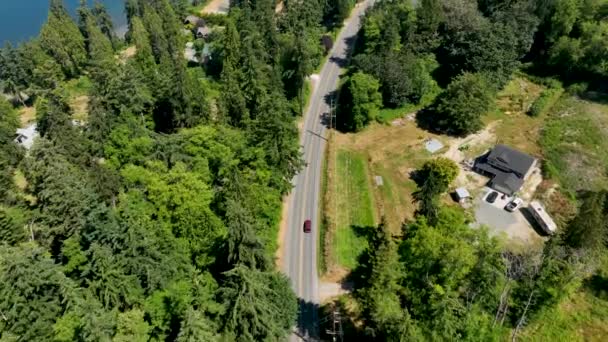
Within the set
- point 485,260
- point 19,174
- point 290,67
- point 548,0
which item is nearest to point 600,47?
point 548,0

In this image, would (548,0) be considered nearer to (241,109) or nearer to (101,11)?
(241,109)

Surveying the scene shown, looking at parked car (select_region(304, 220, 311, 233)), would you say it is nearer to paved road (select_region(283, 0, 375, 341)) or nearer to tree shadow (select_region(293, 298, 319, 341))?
paved road (select_region(283, 0, 375, 341))

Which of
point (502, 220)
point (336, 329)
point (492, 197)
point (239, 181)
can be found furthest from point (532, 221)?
point (239, 181)

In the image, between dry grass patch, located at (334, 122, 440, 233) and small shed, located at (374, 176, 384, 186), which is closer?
dry grass patch, located at (334, 122, 440, 233)

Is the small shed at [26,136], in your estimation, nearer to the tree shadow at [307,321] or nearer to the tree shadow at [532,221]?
the tree shadow at [307,321]

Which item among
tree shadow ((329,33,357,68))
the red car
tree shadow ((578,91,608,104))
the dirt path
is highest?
the dirt path

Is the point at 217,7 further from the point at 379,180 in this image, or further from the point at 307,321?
the point at 307,321

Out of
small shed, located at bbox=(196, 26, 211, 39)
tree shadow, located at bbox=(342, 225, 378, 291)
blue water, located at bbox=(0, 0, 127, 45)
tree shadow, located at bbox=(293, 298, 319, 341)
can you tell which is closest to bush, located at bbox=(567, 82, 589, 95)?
tree shadow, located at bbox=(342, 225, 378, 291)

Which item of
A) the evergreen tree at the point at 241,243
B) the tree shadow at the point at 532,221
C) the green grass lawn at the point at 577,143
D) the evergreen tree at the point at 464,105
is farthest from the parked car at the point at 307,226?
the green grass lawn at the point at 577,143
